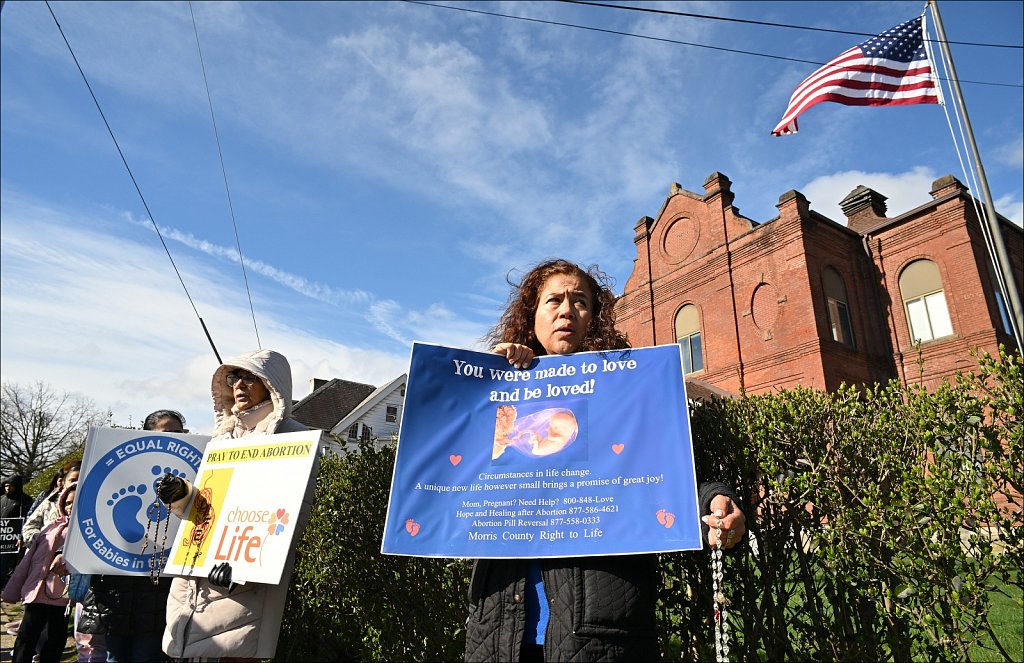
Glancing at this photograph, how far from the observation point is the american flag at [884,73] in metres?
7.78

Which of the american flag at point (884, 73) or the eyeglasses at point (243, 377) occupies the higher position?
the american flag at point (884, 73)

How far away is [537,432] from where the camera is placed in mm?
2250

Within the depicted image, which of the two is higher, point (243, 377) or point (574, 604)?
point (243, 377)

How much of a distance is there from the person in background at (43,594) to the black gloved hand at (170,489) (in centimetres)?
311

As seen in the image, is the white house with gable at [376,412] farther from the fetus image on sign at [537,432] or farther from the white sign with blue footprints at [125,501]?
the fetus image on sign at [537,432]

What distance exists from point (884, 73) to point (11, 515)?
14.1m

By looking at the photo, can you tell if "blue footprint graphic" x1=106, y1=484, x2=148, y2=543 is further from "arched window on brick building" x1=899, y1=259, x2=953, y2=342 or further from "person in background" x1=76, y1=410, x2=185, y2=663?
"arched window on brick building" x1=899, y1=259, x2=953, y2=342

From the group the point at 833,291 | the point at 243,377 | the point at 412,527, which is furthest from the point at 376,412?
the point at 412,527

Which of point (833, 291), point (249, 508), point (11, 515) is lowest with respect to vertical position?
point (249, 508)

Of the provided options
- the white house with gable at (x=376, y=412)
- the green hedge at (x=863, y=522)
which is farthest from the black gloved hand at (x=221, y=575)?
the white house with gable at (x=376, y=412)

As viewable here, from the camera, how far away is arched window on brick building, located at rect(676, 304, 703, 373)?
24.4 m

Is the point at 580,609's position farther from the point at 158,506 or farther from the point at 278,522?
the point at 158,506

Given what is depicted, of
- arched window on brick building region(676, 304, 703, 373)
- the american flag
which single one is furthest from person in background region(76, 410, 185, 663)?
arched window on brick building region(676, 304, 703, 373)

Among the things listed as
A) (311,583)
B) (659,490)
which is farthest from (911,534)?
(311,583)
